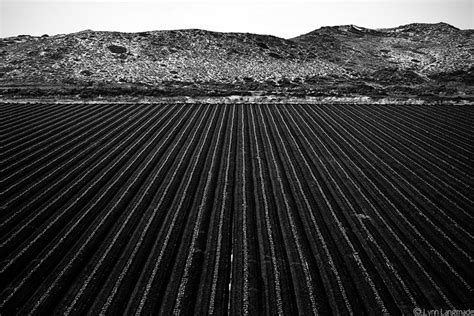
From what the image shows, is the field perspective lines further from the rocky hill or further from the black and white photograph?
the rocky hill

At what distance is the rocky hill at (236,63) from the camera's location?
34375mm

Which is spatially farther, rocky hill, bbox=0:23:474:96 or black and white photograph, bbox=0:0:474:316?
rocky hill, bbox=0:23:474:96

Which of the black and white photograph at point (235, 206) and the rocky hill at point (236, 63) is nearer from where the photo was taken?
the black and white photograph at point (235, 206)

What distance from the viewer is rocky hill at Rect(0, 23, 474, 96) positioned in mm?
34375

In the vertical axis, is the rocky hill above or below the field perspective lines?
above

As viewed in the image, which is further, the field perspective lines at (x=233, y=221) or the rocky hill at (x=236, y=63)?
the rocky hill at (x=236, y=63)

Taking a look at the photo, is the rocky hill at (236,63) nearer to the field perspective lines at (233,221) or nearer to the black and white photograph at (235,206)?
the black and white photograph at (235,206)

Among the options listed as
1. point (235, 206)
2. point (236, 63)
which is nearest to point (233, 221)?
point (235, 206)

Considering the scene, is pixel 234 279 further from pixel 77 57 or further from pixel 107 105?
pixel 77 57

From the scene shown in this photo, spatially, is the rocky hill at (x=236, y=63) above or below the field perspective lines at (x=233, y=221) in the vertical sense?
above

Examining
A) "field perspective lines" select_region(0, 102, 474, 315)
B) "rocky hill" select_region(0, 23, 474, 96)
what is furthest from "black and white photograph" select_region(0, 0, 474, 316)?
"rocky hill" select_region(0, 23, 474, 96)

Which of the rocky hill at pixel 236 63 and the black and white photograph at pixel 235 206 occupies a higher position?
the rocky hill at pixel 236 63

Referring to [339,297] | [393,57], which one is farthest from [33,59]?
[393,57]

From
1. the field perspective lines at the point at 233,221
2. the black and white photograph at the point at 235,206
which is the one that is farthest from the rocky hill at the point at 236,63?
the field perspective lines at the point at 233,221
